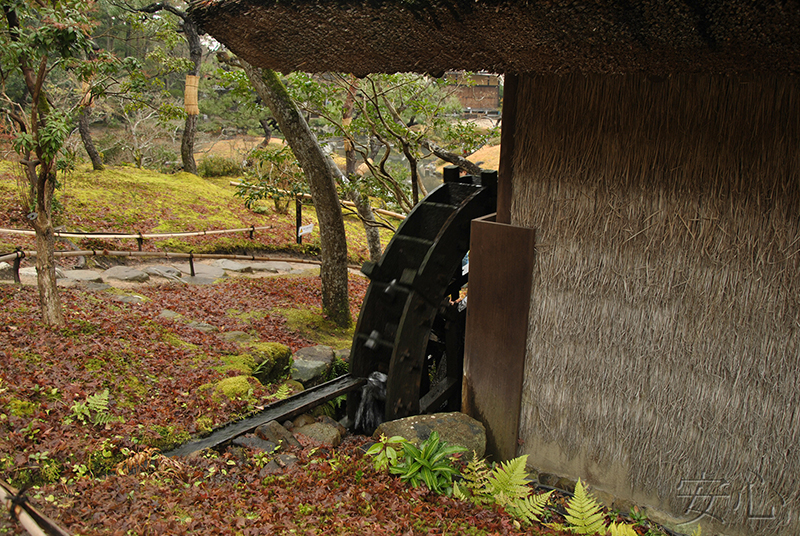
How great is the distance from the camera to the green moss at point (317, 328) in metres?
7.91

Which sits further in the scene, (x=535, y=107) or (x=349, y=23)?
(x=535, y=107)

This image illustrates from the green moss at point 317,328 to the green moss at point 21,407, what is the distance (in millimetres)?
4280

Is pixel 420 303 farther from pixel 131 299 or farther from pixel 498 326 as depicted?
pixel 131 299

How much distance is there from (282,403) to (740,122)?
4.07 meters

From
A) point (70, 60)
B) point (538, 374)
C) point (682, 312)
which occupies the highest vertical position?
point (70, 60)

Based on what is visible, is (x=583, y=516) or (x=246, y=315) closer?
(x=583, y=516)

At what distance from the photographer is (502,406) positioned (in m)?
4.20

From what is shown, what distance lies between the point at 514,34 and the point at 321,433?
3414mm

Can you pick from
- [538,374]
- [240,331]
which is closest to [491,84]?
[240,331]

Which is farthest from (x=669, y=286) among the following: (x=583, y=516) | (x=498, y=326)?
(x=583, y=516)

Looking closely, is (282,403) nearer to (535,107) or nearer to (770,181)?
(535,107)

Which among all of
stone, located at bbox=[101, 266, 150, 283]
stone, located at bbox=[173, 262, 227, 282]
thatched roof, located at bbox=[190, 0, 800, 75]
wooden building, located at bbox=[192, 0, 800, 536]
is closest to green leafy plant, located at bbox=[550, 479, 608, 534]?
wooden building, located at bbox=[192, 0, 800, 536]

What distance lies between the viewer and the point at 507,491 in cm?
346

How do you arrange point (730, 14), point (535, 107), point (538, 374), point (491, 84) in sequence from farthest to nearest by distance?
point (491, 84)
point (538, 374)
point (535, 107)
point (730, 14)
